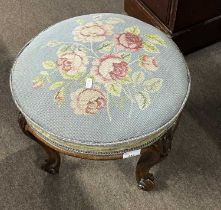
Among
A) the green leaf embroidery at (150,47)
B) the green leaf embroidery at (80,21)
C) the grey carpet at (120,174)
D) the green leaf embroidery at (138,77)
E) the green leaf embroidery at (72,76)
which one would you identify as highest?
the green leaf embroidery at (80,21)

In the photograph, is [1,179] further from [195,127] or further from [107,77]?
[195,127]

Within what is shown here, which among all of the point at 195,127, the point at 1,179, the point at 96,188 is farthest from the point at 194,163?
the point at 1,179

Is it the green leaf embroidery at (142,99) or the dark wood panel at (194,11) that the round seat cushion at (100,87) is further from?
the dark wood panel at (194,11)

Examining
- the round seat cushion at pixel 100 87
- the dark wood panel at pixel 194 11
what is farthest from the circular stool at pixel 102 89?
the dark wood panel at pixel 194 11

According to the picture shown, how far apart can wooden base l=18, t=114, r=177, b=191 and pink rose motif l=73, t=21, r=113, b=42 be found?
0.25 metres

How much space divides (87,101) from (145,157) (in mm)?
265

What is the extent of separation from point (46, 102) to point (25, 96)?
2.3 inches

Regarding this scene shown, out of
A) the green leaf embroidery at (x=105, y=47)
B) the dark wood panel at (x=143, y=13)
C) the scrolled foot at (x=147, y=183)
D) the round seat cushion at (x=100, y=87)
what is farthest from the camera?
the dark wood panel at (x=143, y=13)

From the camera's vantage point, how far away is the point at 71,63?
94 centimetres

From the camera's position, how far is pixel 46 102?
887 mm

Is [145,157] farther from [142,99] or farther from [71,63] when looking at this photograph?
[71,63]

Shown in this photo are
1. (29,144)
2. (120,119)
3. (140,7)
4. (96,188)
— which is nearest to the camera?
(120,119)

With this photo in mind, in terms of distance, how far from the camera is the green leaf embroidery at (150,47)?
0.98m

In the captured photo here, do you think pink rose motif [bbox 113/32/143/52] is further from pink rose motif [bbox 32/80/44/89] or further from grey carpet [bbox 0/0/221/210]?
grey carpet [bbox 0/0/221/210]
